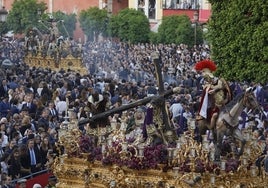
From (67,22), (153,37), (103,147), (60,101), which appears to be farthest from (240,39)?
(67,22)

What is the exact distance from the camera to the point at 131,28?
62625mm

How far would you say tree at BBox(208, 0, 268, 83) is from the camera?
3331 centimetres

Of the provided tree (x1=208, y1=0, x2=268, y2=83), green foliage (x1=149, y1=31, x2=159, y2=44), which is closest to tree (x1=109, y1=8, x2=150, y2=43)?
green foliage (x1=149, y1=31, x2=159, y2=44)

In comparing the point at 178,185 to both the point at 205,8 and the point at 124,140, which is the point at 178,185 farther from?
the point at 205,8

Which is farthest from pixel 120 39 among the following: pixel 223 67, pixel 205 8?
pixel 223 67

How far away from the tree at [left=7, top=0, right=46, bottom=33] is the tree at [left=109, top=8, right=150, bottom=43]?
15.5ft

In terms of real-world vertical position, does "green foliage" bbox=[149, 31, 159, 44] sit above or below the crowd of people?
below

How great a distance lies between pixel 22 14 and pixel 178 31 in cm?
1178

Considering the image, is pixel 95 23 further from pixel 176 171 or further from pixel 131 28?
pixel 176 171

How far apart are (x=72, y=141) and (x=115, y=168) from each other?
1.12m

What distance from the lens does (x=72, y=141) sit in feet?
57.9

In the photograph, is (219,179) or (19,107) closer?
(219,179)

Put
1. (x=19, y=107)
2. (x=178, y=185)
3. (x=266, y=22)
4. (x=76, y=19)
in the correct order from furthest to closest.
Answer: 1. (x=76, y=19)
2. (x=266, y=22)
3. (x=19, y=107)
4. (x=178, y=185)

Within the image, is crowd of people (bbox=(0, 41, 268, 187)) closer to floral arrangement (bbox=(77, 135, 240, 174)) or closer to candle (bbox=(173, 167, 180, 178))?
floral arrangement (bbox=(77, 135, 240, 174))
